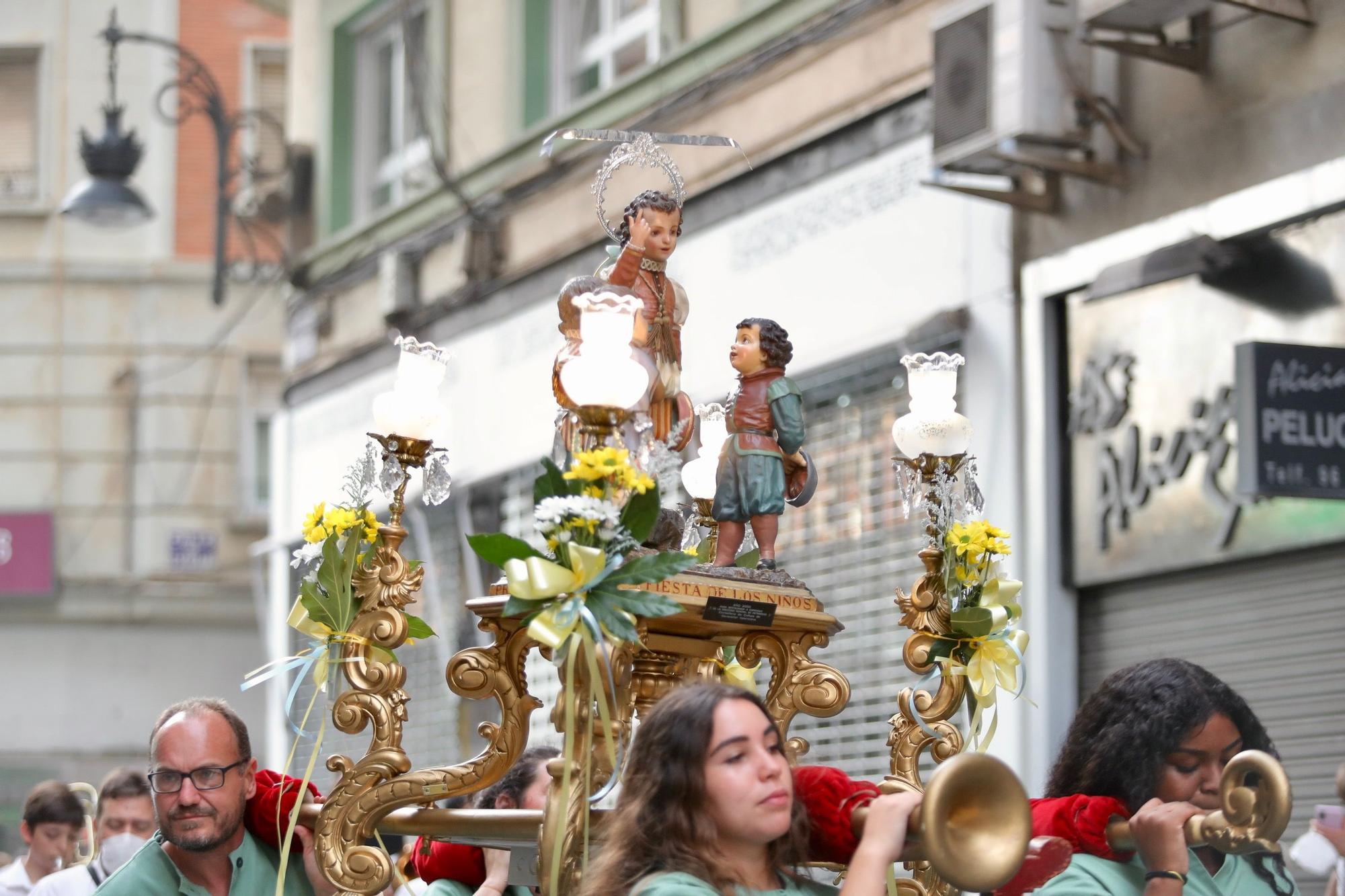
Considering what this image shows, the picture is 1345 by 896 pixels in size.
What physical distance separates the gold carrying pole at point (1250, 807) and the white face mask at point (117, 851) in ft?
11.8

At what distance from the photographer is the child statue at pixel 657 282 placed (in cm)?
457

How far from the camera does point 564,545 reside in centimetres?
412

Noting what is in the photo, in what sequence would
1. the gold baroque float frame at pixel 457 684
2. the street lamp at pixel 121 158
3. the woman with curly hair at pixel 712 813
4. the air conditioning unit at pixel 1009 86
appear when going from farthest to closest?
the street lamp at pixel 121 158, the air conditioning unit at pixel 1009 86, the gold baroque float frame at pixel 457 684, the woman with curly hair at pixel 712 813

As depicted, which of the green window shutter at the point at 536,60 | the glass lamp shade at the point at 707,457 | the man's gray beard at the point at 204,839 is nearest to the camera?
the man's gray beard at the point at 204,839

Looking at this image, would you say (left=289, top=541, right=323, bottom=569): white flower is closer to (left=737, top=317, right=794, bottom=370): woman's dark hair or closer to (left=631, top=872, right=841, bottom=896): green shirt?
(left=737, top=317, right=794, bottom=370): woman's dark hair

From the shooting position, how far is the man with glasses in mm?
4828

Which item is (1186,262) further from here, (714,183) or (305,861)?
(305,861)

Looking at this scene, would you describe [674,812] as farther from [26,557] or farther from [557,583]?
[26,557]

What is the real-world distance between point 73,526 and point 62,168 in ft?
11.7

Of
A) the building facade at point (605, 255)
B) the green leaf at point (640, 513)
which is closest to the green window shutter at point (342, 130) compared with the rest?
the building facade at point (605, 255)

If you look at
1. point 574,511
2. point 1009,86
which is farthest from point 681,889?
point 1009,86

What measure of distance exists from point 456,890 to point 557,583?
1698 mm

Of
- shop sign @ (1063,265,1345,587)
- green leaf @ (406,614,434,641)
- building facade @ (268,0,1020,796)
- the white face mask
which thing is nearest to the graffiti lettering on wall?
shop sign @ (1063,265,1345,587)

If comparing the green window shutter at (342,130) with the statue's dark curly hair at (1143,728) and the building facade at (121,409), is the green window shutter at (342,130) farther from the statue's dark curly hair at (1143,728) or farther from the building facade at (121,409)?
the statue's dark curly hair at (1143,728)
